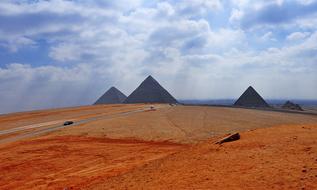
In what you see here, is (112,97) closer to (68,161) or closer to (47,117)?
(47,117)

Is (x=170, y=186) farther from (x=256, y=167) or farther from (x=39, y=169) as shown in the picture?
(x=39, y=169)

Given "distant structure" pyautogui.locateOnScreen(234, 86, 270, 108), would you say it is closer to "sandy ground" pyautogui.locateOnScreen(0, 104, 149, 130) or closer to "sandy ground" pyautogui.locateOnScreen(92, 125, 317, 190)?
"sandy ground" pyautogui.locateOnScreen(0, 104, 149, 130)

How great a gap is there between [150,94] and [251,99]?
34848mm

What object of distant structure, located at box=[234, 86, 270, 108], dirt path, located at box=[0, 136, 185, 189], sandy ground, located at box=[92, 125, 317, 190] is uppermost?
distant structure, located at box=[234, 86, 270, 108]

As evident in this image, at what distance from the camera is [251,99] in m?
95.9

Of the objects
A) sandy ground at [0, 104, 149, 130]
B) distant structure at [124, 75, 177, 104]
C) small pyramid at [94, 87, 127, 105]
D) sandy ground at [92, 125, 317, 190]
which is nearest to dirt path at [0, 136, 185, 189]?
sandy ground at [92, 125, 317, 190]

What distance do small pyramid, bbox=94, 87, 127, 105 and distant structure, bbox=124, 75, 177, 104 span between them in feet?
55.6

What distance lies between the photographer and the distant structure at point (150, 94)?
115125 millimetres

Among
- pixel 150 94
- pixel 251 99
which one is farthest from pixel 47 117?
pixel 150 94

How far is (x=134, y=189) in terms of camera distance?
395 inches

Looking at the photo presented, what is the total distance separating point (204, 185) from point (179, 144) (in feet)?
42.7

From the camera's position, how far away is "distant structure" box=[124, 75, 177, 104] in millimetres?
115125

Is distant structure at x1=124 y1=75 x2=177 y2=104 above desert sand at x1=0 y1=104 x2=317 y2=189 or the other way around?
above

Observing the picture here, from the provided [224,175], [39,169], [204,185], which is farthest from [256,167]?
[39,169]
